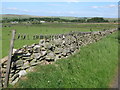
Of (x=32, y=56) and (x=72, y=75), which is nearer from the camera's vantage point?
(x=72, y=75)

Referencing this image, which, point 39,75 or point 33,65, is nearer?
point 39,75

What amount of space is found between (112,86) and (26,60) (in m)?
4.24

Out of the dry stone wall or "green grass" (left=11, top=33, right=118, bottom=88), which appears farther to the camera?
the dry stone wall

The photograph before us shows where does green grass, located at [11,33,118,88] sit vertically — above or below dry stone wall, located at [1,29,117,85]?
below

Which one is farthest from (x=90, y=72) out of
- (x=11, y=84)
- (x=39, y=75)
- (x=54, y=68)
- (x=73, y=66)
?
(x=11, y=84)

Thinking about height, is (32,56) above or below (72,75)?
above

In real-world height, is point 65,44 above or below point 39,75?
above

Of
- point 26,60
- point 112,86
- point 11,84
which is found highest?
point 26,60

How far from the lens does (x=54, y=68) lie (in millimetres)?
8297

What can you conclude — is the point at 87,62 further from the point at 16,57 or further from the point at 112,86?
the point at 16,57

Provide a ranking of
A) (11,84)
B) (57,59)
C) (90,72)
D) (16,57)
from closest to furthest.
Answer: (11,84), (16,57), (90,72), (57,59)

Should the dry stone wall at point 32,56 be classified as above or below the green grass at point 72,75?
above

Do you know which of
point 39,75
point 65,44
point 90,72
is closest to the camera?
point 39,75

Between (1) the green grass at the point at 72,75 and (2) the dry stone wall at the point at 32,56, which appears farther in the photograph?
(2) the dry stone wall at the point at 32,56
